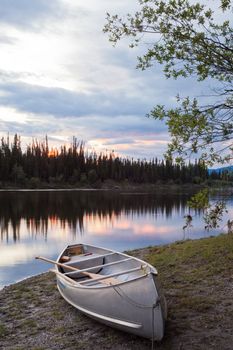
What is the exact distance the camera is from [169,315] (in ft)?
24.6

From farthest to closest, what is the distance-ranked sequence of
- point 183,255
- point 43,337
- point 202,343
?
1. point 183,255
2. point 43,337
3. point 202,343

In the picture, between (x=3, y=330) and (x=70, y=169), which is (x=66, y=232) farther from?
(x=70, y=169)

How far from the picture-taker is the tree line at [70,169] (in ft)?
326

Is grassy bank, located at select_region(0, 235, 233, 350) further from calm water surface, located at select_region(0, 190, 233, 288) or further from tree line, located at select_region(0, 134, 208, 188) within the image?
tree line, located at select_region(0, 134, 208, 188)

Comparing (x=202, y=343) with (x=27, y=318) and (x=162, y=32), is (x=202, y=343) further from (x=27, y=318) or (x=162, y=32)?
(x=162, y=32)

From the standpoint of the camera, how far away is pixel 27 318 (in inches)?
334

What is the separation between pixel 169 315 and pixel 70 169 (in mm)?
109705

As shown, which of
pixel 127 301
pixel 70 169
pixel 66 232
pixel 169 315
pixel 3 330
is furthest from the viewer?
pixel 70 169

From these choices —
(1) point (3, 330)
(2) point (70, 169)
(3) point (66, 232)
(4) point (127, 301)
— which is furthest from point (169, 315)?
(2) point (70, 169)

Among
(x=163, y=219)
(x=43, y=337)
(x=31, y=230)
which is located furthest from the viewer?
(x=163, y=219)

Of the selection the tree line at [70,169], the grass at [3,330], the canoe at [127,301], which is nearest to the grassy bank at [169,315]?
the grass at [3,330]

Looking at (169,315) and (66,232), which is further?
(66,232)

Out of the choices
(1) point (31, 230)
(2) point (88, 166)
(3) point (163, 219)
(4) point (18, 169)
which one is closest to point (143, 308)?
(1) point (31, 230)

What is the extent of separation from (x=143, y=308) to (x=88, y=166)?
11569 centimetres
